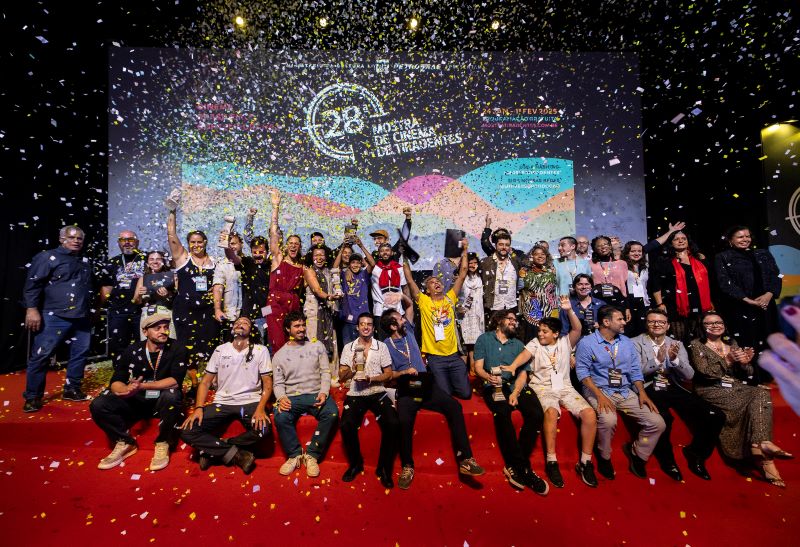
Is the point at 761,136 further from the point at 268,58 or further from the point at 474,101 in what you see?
the point at 268,58

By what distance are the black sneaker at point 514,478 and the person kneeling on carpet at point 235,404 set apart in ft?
7.03

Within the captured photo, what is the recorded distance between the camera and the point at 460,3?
5.89 m

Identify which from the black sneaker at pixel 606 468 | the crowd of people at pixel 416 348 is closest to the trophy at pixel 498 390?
the crowd of people at pixel 416 348

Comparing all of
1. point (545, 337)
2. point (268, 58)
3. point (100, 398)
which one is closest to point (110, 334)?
point (100, 398)

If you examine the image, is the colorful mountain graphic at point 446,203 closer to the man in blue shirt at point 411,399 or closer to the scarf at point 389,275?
the scarf at point 389,275

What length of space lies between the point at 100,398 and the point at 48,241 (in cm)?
379

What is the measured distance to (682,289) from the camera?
4609 mm

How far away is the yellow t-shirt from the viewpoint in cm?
435

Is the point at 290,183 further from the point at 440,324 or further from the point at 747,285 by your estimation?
the point at 747,285

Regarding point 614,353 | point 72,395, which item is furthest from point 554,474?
point 72,395

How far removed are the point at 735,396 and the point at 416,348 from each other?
2945 millimetres

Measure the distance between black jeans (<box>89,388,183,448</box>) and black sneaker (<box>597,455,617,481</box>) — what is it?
3758mm

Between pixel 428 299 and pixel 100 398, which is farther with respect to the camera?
pixel 428 299

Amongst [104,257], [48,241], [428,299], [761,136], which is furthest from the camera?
[761,136]
